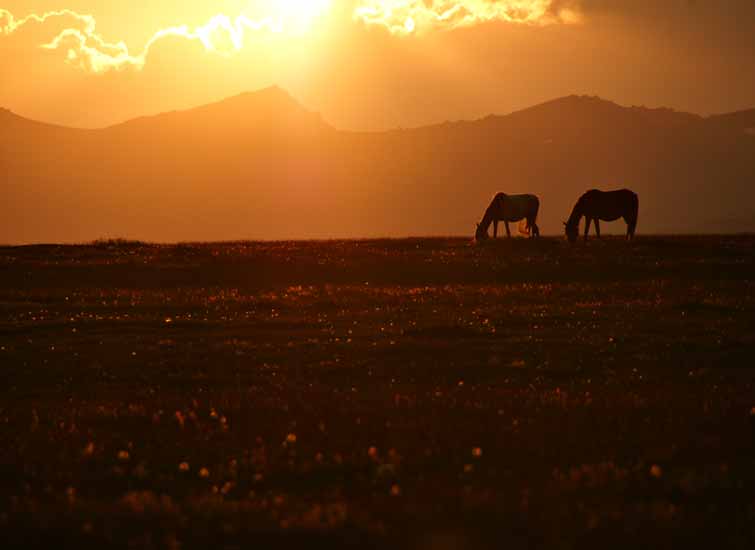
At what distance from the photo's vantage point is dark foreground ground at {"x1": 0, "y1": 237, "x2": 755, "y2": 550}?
379 inches

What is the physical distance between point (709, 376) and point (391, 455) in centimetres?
1050

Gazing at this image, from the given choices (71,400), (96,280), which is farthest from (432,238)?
(71,400)

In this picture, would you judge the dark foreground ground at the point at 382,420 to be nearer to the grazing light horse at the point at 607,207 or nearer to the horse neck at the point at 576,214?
the horse neck at the point at 576,214

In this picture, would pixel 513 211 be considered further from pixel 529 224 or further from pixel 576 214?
pixel 576 214

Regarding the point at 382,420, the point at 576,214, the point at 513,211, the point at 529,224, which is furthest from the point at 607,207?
the point at 382,420

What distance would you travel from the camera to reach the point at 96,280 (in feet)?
161


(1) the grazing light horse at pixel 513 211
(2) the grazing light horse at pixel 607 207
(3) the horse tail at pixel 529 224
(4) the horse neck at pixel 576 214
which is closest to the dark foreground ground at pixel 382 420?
(4) the horse neck at pixel 576 214

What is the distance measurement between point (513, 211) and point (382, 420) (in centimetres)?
5450

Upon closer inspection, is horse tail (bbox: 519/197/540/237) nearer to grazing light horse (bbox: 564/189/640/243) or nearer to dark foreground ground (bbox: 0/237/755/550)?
grazing light horse (bbox: 564/189/640/243)

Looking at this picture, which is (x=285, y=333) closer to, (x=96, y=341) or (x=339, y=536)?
(x=96, y=341)

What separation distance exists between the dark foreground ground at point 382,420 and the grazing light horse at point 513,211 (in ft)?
87.1

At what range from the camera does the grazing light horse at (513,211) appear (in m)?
65.0

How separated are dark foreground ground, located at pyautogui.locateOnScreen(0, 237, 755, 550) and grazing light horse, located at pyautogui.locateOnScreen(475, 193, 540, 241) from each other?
26550 millimetres

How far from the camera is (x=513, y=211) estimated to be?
Answer: 6769 centimetres
